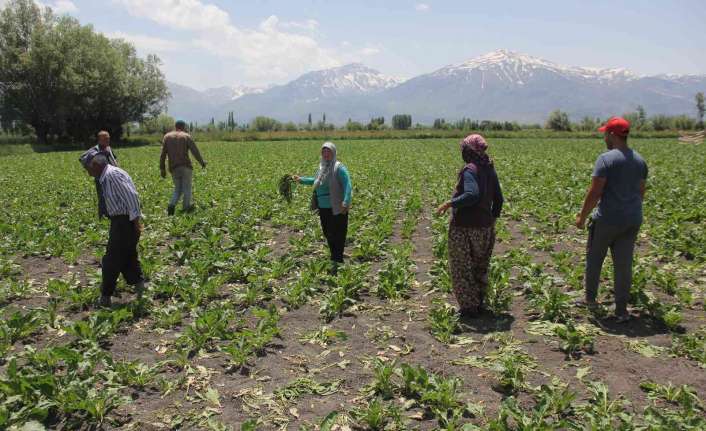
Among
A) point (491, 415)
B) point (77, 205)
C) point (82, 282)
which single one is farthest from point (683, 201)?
point (77, 205)

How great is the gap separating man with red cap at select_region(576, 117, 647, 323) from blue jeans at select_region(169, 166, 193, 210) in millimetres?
9247

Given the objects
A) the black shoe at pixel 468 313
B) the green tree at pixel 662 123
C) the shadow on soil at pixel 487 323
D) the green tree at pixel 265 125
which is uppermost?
the green tree at pixel 265 125

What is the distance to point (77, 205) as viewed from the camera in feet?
44.4

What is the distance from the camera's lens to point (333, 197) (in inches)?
321

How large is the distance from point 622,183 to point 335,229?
4304 mm

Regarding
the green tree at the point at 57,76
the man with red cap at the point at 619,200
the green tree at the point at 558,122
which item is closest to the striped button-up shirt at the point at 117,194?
the man with red cap at the point at 619,200

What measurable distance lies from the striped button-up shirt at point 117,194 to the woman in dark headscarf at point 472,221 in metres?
3.88

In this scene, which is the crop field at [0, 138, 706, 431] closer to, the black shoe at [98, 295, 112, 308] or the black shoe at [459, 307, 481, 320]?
the black shoe at [459, 307, 481, 320]

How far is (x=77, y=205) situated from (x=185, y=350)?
10156 mm

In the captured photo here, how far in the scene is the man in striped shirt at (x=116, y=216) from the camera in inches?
254

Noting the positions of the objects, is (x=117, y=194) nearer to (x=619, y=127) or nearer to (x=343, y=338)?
(x=343, y=338)

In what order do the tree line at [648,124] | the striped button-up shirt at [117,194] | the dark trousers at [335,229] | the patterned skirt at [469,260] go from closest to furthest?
the patterned skirt at [469,260]
the striped button-up shirt at [117,194]
the dark trousers at [335,229]
the tree line at [648,124]

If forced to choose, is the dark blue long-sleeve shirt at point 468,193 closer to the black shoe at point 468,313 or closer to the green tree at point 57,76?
the black shoe at point 468,313

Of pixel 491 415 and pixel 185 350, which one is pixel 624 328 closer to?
pixel 491 415
